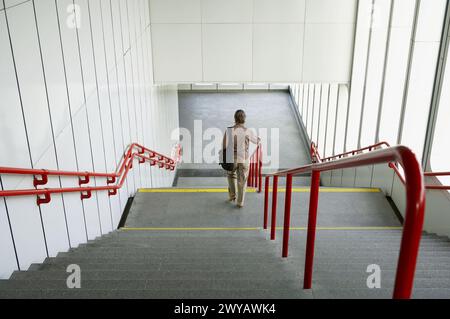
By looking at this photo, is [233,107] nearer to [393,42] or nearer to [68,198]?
[393,42]

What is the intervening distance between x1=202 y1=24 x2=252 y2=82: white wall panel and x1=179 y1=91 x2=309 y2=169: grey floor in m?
4.09

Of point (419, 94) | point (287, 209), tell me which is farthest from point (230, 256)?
point (419, 94)

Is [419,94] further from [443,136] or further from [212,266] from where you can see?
[212,266]

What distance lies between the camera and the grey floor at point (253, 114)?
13.4 metres

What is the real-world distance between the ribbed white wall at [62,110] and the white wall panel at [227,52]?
2.35 meters

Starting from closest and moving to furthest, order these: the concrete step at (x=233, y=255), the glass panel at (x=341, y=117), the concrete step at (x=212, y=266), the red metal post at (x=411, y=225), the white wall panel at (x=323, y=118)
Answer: the red metal post at (x=411, y=225) < the concrete step at (x=212, y=266) < the concrete step at (x=233, y=255) < the glass panel at (x=341, y=117) < the white wall panel at (x=323, y=118)

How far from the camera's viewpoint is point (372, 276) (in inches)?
116

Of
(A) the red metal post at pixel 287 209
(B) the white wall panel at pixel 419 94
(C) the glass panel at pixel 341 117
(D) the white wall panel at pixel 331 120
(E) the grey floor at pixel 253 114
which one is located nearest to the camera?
(A) the red metal post at pixel 287 209

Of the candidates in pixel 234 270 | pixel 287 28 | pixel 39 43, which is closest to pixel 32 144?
pixel 39 43

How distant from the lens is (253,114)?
16781 millimetres

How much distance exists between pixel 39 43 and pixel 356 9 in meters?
6.88

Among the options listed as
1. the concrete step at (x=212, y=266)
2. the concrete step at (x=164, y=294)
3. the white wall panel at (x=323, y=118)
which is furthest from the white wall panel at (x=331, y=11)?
the concrete step at (x=164, y=294)

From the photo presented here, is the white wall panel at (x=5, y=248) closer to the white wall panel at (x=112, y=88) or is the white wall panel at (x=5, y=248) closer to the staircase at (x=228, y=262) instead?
the staircase at (x=228, y=262)
